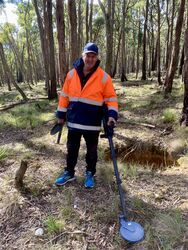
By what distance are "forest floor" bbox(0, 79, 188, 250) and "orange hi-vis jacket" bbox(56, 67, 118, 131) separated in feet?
3.54

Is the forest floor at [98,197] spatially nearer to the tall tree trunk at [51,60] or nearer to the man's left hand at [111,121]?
the man's left hand at [111,121]

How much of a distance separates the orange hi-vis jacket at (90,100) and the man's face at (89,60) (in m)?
0.10

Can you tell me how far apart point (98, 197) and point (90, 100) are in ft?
4.62

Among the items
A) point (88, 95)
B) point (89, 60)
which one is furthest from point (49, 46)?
point (88, 95)

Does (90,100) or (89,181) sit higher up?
(90,100)

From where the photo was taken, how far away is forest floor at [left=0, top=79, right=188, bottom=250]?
2613 mm

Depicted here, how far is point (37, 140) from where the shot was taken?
588 cm

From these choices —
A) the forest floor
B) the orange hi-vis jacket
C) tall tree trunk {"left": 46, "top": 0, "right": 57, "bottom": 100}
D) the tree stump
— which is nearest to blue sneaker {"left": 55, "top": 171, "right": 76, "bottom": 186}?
the forest floor

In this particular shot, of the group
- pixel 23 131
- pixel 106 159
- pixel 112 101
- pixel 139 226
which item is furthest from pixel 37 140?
pixel 139 226

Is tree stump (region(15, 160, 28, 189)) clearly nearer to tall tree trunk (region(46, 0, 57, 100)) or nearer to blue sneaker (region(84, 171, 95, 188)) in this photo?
blue sneaker (region(84, 171, 95, 188))

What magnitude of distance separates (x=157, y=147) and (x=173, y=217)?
2.83m

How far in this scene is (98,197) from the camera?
10.9 ft

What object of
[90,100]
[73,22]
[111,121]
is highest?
[73,22]

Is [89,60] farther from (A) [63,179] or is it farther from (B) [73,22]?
(B) [73,22]
